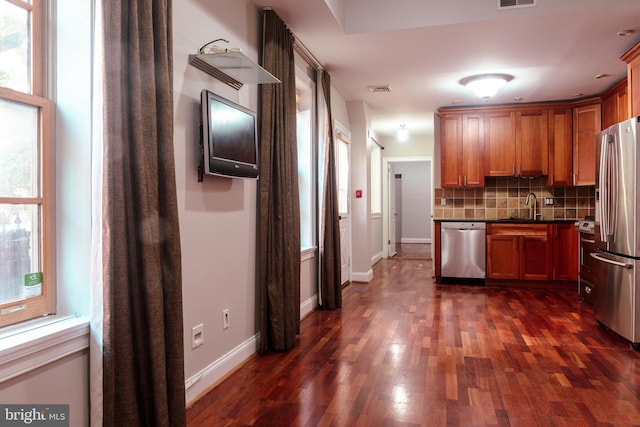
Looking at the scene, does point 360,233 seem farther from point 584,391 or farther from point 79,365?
point 79,365

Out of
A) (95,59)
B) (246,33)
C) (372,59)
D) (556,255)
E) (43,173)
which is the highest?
(372,59)

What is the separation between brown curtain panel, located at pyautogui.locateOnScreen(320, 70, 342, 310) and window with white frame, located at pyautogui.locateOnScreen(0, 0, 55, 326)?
122 inches

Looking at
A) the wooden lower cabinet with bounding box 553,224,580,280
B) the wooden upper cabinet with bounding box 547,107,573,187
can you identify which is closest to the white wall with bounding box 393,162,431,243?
the wooden upper cabinet with bounding box 547,107,573,187

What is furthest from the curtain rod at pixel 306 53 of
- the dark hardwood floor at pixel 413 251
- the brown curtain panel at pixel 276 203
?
the dark hardwood floor at pixel 413 251

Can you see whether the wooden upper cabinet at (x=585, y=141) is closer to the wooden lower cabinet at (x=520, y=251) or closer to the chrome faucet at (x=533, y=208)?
the chrome faucet at (x=533, y=208)

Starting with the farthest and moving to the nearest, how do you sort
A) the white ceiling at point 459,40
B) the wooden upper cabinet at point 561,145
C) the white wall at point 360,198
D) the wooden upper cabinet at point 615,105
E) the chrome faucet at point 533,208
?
1. the chrome faucet at point 533,208
2. the white wall at point 360,198
3. the wooden upper cabinet at point 561,145
4. the wooden upper cabinet at point 615,105
5. the white ceiling at point 459,40

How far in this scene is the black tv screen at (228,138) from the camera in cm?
251

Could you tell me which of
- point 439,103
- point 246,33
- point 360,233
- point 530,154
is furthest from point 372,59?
point 530,154

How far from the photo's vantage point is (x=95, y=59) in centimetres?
172

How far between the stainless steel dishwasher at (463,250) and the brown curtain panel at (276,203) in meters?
3.38

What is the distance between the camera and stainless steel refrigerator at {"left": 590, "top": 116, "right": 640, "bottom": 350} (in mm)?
3391

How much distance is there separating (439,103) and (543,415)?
4868mm

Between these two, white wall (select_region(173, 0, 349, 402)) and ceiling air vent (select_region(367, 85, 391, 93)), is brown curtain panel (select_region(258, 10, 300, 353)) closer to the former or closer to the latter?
white wall (select_region(173, 0, 349, 402))

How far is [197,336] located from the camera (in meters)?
2.54
